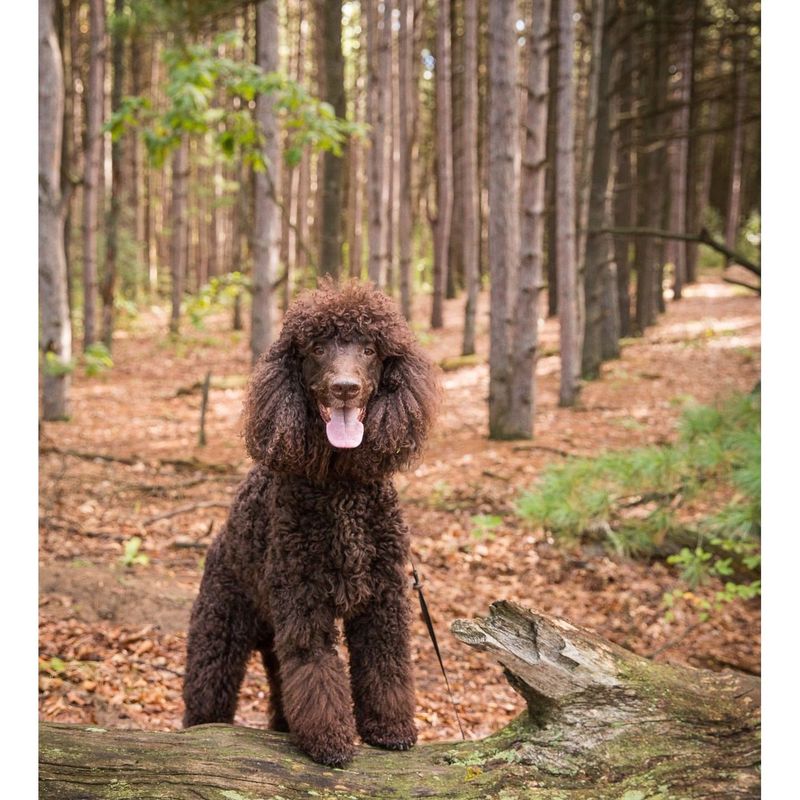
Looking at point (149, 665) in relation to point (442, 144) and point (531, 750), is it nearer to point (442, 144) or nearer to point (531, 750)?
point (531, 750)

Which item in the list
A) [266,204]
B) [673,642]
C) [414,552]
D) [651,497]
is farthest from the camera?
[266,204]

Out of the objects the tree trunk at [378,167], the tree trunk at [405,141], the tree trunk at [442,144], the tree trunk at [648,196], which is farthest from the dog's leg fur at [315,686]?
the tree trunk at [442,144]

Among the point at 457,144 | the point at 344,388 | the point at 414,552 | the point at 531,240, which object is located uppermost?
the point at 457,144

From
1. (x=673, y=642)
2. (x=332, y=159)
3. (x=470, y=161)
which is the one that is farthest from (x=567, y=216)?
(x=673, y=642)

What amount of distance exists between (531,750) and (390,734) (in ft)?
1.59

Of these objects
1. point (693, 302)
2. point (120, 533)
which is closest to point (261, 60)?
point (120, 533)

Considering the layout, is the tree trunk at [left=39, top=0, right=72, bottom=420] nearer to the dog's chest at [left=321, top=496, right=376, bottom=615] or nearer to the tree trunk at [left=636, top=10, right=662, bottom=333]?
the dog's chest at [left=321, top=496, right=376, bottom=615]

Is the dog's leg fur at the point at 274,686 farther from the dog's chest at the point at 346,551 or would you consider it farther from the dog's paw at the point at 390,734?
the dog's chest at the point at 346,551

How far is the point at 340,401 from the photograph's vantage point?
226 cm

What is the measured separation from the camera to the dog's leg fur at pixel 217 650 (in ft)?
9.25

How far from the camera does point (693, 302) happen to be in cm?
1983

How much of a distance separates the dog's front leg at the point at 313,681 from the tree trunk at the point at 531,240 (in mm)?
6193
